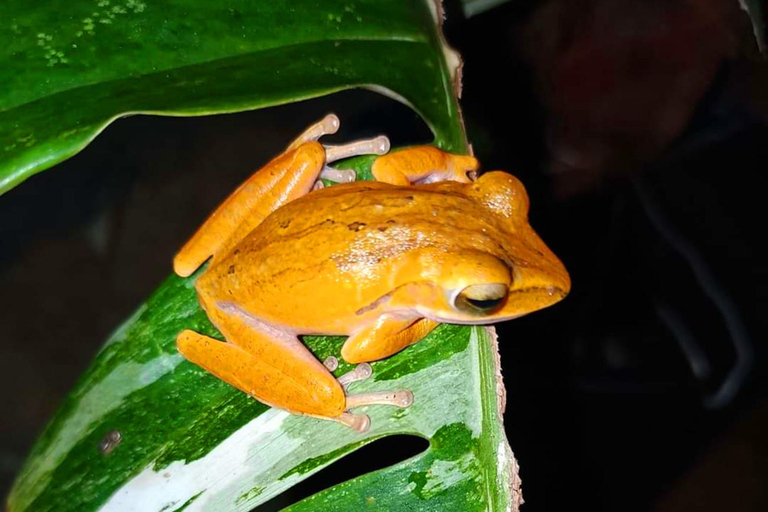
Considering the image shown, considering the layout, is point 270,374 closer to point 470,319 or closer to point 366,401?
point 366,401

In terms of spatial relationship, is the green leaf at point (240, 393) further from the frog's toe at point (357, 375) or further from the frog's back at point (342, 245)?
the frog's back at point (342, 245)

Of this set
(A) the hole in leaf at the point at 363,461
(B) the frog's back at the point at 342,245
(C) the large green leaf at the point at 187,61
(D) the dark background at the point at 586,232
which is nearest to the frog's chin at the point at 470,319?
(B) the frog's back at the point at 342,245

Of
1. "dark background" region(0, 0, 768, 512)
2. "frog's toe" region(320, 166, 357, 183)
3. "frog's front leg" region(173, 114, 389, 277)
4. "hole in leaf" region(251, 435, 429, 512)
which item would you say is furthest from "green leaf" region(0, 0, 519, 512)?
"dark background" region(0, 0, 768, 512)

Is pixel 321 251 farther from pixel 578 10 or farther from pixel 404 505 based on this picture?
pixel 578 10

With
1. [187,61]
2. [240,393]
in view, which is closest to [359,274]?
[240,393]

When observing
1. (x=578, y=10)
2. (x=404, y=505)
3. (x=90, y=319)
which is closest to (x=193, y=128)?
(x=90, y=319)
